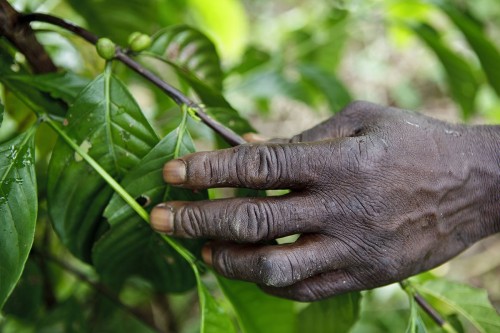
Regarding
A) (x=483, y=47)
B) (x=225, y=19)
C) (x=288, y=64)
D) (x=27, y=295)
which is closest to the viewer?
(x=27, y=295)

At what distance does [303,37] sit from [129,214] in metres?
1.40

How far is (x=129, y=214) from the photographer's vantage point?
0.89 m

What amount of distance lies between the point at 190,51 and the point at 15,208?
20.8 inches

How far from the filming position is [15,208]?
2.62ft

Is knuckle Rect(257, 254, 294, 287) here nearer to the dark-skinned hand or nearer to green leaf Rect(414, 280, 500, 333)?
the dark-skinned hand

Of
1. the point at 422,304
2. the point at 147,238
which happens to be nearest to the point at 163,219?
the point at 147,238

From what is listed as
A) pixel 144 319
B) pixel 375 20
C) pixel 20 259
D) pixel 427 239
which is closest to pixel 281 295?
pixel 427 239

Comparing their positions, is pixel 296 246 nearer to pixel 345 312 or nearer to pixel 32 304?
pixel 345 312

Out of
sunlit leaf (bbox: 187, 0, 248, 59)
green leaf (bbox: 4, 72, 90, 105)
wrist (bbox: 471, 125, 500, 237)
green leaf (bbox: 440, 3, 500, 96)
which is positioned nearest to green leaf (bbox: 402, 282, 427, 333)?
wrist (bbox: 471, 125, 500, 237)

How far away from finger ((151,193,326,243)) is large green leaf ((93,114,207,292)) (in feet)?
0.31

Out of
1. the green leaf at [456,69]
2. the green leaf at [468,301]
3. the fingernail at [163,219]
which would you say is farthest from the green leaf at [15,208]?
the green leaf at [456,69]

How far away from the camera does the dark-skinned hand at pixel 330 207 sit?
773mm

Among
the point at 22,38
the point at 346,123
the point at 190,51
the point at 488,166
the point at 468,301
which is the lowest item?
the point at 468,301

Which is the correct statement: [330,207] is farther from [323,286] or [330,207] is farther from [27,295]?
[27,295]
